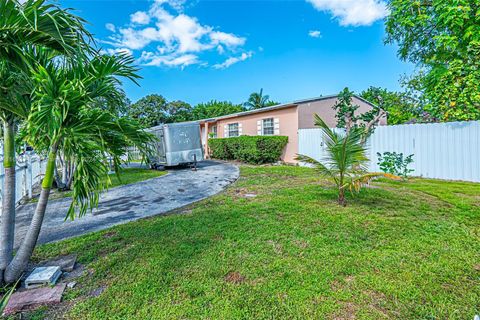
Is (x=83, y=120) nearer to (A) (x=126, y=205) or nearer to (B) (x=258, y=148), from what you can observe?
(A) (x=126, y=205)

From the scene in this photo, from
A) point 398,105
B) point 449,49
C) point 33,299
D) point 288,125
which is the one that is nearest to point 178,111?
point 288,125

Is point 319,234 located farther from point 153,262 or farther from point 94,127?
point 94,127

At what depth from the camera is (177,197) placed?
7.35 m

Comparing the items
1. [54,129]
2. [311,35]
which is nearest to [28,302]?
[54,129]

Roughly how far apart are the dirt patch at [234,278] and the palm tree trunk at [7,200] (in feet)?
8.41

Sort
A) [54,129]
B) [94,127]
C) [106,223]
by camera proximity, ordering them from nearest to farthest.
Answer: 1. [54,129]
2. [94,127]
3. [106,223]

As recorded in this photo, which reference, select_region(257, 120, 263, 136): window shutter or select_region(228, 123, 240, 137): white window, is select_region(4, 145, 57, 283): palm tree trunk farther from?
select_region(228, 123, 240, 137): white window

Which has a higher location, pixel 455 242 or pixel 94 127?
pixel 94 127

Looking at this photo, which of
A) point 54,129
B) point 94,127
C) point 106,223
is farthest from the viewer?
point 106,223

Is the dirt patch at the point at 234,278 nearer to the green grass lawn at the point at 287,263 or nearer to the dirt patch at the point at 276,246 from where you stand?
the green grass lawn at the point at 287,263

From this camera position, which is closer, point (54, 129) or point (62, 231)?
point (54, 129)

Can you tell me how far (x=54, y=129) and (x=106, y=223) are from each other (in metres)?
3.74

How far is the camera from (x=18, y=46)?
2283mm

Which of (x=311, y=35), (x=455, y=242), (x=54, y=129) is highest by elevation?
(x=311, y=35)
